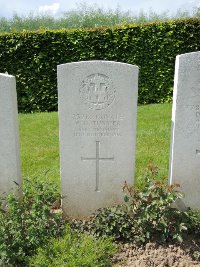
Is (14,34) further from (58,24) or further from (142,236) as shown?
(142,236)

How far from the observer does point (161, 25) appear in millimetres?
9500

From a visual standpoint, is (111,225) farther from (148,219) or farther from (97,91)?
(97,91)

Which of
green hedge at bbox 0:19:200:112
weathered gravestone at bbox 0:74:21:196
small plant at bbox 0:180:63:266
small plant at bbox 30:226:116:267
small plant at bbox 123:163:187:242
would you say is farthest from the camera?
green hedge at bbox 0:19:200:112

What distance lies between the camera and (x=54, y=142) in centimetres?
671

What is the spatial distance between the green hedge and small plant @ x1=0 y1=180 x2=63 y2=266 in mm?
6474

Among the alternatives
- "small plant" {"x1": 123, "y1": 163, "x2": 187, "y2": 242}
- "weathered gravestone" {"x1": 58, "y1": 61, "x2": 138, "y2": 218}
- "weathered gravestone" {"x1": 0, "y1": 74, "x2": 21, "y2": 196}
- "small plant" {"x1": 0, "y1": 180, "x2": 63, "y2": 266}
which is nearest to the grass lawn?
"weathered gravestone" {"x1": 0, "y1": 74, "x2": 21, "y2": 196}

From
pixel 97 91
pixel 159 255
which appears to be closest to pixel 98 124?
pixel 97 91

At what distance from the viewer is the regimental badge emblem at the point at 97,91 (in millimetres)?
3611

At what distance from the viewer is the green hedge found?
9461mm

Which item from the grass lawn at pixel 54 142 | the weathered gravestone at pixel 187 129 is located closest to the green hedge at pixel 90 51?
the grass lawn at pixel 54 142

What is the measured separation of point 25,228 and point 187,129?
193cm

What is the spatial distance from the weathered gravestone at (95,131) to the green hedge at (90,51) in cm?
600

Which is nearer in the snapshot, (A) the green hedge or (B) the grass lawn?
(B) the grass lawn

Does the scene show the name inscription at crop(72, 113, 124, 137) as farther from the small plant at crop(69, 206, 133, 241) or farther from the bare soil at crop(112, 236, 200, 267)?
the bare soil at crop(112, 236, 200, 267)
